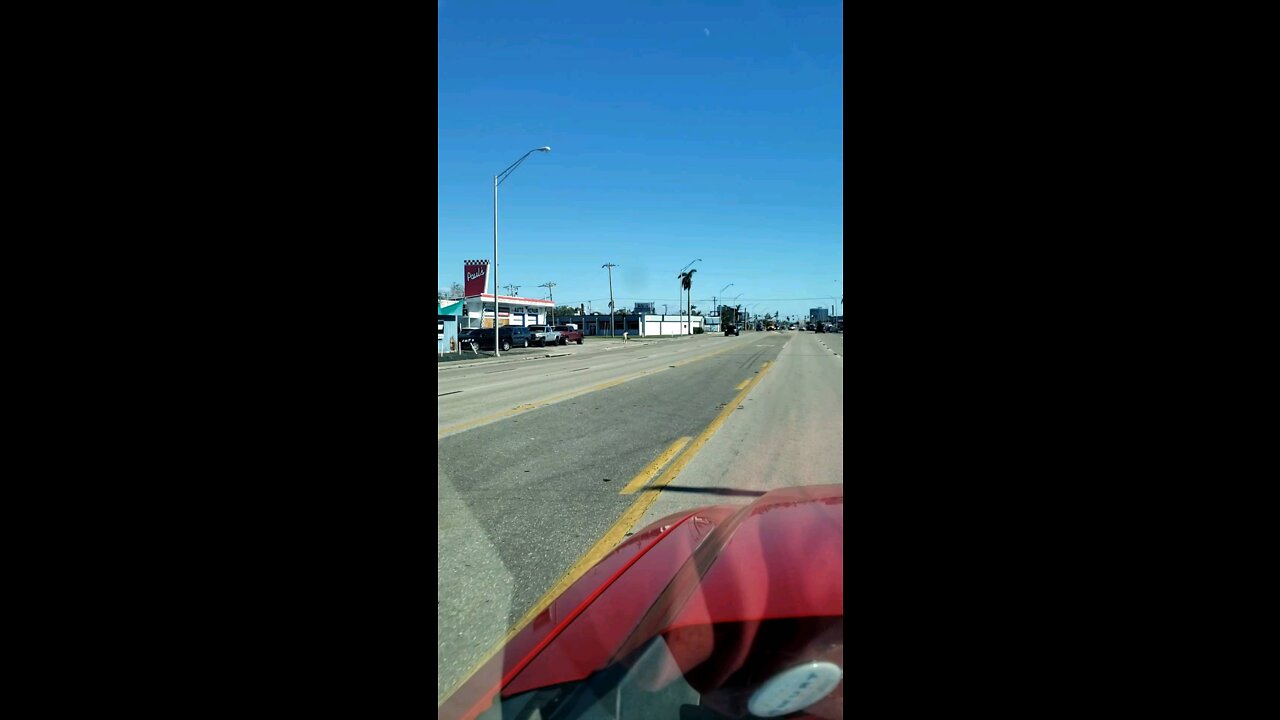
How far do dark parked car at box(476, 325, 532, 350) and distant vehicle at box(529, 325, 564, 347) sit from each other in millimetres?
318

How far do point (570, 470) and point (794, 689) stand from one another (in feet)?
15.6

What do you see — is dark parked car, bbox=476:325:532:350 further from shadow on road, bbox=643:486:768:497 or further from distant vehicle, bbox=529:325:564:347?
shadow on road, bbox=643:486:768:497

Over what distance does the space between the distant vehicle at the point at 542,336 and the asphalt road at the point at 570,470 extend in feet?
101

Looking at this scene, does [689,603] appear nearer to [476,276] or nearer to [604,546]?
[604,546]

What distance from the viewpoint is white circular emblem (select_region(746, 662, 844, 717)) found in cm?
144

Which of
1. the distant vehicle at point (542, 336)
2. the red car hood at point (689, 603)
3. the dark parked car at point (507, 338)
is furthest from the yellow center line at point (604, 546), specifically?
the distant vehicle at point (542, 336)

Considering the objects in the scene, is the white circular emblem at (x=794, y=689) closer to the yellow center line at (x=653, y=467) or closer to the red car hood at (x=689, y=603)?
the red car hood at (x=689, y=603)

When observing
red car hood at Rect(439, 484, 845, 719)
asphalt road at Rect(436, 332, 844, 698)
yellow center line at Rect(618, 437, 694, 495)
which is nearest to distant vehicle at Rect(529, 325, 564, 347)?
asphalt road at Rect(436, 332, 844, 698)

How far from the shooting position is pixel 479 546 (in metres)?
3.93

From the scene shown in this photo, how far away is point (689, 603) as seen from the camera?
73.5 inches
